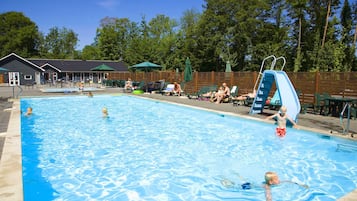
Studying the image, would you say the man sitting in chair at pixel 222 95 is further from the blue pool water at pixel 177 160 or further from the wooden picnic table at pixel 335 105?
the wooden picnic table at pixel 335 105

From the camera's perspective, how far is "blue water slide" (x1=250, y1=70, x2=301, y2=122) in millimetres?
8818

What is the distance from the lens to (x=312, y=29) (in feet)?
105

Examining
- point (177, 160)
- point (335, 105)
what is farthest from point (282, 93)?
point (177, 160)

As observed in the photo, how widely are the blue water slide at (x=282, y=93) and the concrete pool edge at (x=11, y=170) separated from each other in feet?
24.2

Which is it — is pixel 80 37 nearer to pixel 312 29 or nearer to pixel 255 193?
pixel 312 29

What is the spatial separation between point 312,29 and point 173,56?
21.0 metres

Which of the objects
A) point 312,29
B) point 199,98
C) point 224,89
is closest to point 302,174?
point 224,89

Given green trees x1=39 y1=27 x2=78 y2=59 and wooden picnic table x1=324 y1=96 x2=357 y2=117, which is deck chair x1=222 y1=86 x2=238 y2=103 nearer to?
wooden picnic table x1=324 y1=96 x2=357 y2=117

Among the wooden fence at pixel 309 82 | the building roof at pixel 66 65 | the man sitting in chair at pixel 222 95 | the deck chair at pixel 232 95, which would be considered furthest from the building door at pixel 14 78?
the deck chair at pixel 232 95

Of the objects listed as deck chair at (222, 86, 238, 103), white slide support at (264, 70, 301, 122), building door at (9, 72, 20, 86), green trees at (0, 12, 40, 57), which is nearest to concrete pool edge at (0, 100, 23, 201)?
white slide support at (264, 70, 301, 122)

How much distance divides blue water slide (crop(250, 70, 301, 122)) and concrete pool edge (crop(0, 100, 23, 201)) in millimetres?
7378

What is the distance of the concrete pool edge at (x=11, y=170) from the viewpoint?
3553 mm

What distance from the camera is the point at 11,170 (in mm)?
4320

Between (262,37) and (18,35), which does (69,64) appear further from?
(262,37)
